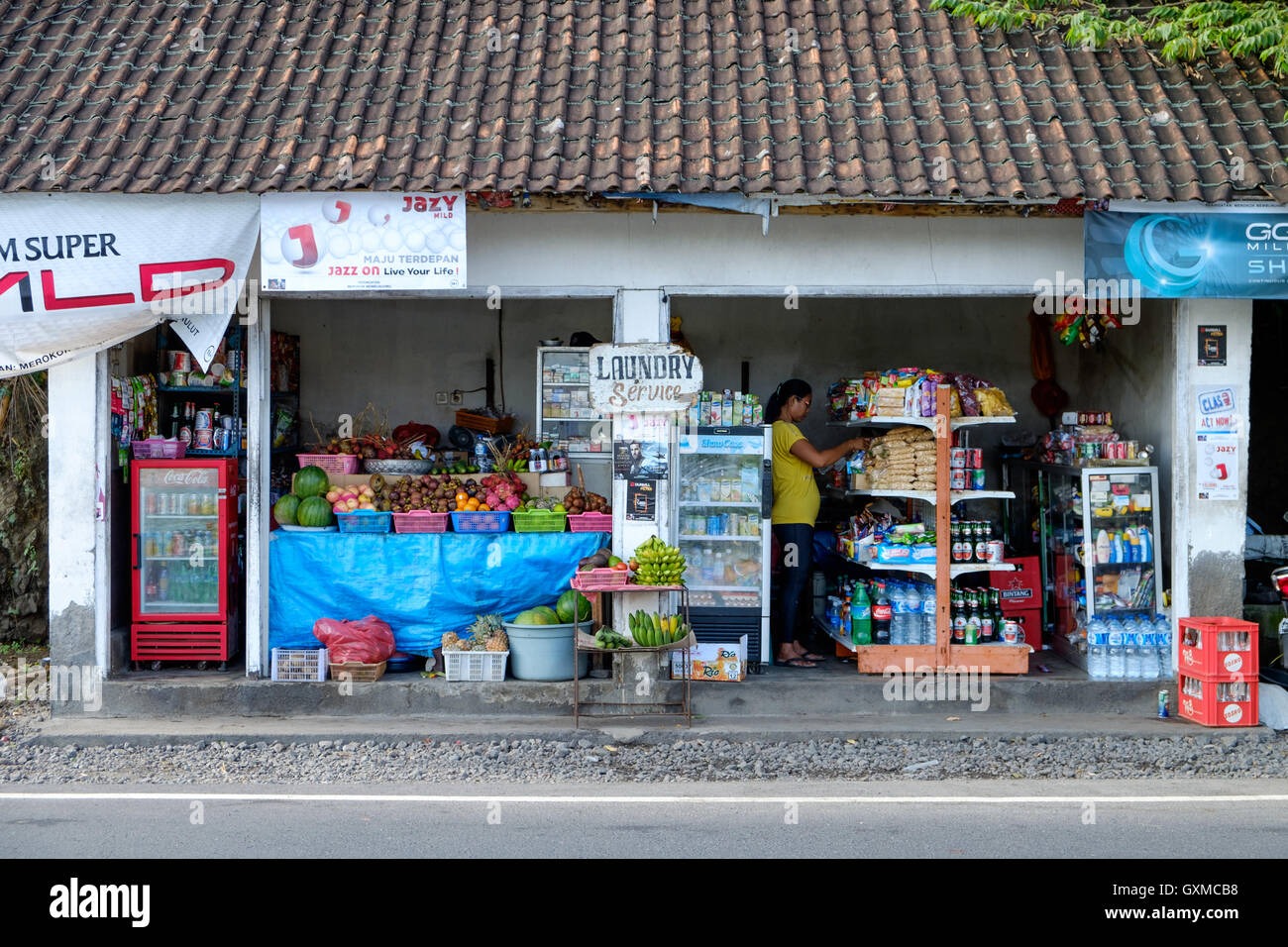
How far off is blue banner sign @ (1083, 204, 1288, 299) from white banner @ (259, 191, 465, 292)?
16.9ft

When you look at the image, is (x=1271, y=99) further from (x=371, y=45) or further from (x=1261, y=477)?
(x=371, y=45)

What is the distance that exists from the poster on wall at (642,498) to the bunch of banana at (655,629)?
824 mm

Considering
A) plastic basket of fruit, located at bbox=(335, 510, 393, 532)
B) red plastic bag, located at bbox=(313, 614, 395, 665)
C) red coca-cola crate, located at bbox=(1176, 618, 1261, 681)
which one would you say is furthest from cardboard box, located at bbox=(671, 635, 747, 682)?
red coca-cola crate, located at bbox=(1176, 618, 1261, 681)

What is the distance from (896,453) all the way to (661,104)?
354 cm

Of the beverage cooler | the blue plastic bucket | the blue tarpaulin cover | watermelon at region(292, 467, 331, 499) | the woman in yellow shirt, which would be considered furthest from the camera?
the woman in yellow shirt

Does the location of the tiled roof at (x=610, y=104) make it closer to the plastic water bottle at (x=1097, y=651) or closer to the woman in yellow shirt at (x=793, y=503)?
the woman in yellow shirt at (x=793, y=503)

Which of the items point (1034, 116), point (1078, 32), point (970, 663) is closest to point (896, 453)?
point (970, 663)

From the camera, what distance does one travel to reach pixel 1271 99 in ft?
32.0

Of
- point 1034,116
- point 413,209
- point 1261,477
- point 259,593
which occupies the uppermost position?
point 1034,116

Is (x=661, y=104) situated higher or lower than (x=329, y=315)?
higher

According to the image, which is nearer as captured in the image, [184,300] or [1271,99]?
[184,300]

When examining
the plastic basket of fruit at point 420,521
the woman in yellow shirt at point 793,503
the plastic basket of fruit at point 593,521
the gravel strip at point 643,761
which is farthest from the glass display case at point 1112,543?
the plastic basket of fruit at point 420,521

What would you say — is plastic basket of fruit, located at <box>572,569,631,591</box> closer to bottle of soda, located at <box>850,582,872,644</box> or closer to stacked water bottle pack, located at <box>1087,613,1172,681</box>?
bottle of soda, located at <box>850,582,872,644</box>

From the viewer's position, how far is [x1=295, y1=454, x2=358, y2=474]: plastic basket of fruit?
10547 mm
